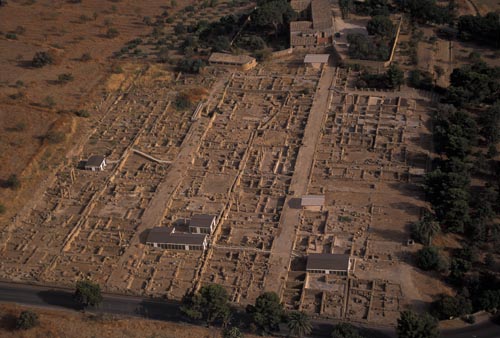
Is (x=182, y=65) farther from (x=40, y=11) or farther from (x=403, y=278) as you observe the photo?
(x=403, y=278)

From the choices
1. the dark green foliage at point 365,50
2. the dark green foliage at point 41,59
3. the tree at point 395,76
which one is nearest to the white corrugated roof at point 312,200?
the tree at point 395,76

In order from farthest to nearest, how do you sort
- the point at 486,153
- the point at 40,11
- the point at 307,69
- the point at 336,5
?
→ the point at 40,11 → the point at 336,5 → the point at 307,69 → the point at 486,153

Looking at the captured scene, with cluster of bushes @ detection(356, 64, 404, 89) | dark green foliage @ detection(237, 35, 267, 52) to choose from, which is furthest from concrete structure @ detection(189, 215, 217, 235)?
dark green foliage @ detection(237, 35, 267, 52)

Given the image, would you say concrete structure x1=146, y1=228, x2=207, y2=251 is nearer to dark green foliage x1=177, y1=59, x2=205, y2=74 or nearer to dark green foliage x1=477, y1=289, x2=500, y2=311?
dark green foliage x1=477, y1=289, x2=500, y2=311

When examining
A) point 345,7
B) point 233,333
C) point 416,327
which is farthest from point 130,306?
point 345,7

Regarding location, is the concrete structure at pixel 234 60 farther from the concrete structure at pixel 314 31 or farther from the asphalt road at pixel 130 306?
the asphalt road at pixel 130 306

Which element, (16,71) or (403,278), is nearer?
(403,278)

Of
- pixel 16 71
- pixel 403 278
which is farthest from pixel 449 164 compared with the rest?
pixel 16 71

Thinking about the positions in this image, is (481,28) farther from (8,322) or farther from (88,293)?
(8,322)
